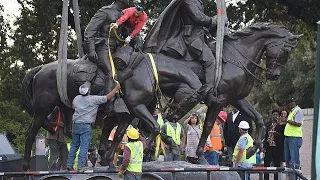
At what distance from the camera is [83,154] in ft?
40.0

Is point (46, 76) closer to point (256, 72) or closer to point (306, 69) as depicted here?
point (256, 72)

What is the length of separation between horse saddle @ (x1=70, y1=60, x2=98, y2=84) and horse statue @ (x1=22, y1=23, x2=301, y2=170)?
0.05 feet

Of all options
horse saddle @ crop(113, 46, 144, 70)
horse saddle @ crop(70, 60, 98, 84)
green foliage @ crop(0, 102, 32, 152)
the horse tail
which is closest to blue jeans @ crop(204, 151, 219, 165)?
horse saddle @ crop(113, 46, 144, 70)

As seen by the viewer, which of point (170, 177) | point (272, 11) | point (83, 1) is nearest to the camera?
point (170, 177)

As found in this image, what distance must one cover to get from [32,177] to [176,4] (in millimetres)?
4191

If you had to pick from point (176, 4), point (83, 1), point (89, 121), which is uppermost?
point (83, 1)

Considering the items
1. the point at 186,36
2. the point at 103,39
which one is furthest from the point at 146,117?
the point at 186,36

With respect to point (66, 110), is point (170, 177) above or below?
below

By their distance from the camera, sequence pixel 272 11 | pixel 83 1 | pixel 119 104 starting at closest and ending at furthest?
pixel 119 104 → pixel 83 1 → pixel 272 11

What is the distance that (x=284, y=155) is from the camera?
16844 mm

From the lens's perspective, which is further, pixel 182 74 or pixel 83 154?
pixel 182 74

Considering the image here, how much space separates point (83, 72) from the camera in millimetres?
13242

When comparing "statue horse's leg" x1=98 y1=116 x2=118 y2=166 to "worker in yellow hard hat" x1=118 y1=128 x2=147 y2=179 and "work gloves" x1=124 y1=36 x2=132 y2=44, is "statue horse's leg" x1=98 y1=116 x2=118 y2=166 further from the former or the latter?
"worker in yellow hard hat" x1=118 y1=128 x2=147 y2=179

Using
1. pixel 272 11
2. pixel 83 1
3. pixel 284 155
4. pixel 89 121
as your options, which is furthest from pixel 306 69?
pixel 89 121
